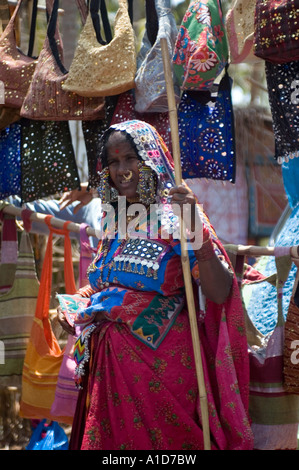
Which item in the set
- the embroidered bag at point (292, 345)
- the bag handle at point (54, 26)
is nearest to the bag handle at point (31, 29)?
the bag handle at point (54, 26)

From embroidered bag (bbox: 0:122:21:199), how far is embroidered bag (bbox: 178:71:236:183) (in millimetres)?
1325

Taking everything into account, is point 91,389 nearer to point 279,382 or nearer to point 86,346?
point 86,346

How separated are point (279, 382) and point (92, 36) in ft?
7.26

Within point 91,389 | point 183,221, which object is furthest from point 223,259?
point 91,389

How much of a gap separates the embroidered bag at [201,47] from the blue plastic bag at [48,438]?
248 centimetres

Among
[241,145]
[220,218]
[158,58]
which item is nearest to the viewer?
[158,58]

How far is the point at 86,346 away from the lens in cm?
342

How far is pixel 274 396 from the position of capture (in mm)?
3502

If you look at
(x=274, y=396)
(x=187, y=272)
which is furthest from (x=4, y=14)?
(x=274, y=396)

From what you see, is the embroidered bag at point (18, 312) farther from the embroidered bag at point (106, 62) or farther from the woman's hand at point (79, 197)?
the embroidered bag at point (106, 62)

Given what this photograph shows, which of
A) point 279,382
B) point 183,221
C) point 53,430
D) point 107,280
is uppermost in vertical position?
point 183,221

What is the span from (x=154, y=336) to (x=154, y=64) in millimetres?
1569
